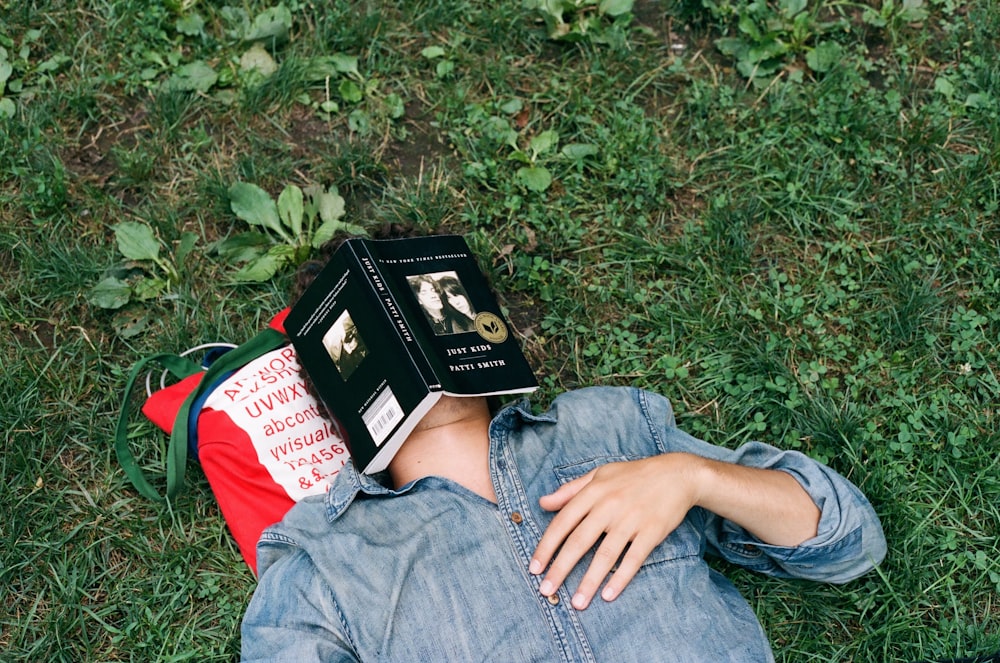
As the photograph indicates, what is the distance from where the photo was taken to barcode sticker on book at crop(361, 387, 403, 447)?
8.21 feet

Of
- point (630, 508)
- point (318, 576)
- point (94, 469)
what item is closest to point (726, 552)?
point (630, 508)

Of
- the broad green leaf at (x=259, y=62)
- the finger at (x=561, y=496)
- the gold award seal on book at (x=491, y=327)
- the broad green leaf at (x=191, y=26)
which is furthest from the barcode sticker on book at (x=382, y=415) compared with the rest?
the broad green leaf at (x=191, y=26)

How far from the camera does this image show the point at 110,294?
339 centimetres

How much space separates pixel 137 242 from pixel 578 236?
1.74 meters

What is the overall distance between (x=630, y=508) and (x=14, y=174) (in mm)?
2844

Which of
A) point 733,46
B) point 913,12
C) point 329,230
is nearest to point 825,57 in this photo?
point 733,46

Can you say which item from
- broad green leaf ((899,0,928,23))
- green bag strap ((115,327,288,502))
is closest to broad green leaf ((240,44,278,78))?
green bag strap ((115,327,288,502))

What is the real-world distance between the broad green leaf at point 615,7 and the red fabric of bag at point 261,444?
2024 millimetres

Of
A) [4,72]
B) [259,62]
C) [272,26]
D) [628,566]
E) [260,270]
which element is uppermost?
[4,72]

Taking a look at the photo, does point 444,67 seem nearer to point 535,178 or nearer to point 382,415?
point 535,178

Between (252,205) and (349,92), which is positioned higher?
(349,92)

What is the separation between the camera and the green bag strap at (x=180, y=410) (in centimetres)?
303

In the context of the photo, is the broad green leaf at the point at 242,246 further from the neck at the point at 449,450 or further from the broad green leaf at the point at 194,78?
the neck at the point at 449,450

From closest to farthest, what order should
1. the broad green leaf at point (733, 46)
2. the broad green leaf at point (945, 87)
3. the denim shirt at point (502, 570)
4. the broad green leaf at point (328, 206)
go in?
the denim shirt at point (502, 570) → the broad green leaf at point (328, 206) → the broad green leaf at point (945, 87) → the broad green leaf at point (733, 46)
